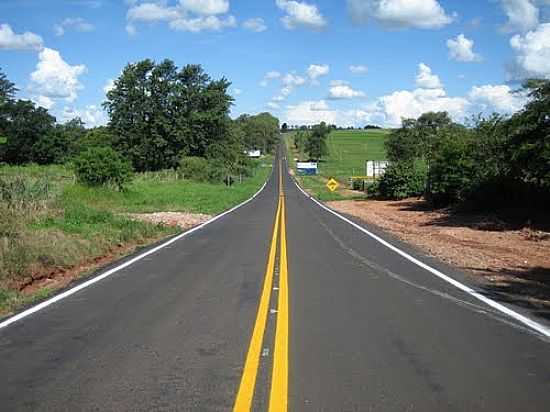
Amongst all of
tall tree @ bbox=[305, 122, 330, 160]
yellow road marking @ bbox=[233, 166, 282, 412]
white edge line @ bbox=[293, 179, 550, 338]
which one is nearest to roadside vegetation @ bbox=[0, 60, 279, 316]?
yellow road marking @ bbox=[233, 166, 282, 412]

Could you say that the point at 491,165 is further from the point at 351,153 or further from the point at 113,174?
the point at 351,153

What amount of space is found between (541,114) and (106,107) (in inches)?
3324

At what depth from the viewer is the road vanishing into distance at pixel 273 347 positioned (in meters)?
5.14

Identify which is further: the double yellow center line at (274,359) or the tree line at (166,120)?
the tree line at (166,120)

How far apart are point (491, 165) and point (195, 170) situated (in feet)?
176

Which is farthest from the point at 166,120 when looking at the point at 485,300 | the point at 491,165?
the point at 485,300

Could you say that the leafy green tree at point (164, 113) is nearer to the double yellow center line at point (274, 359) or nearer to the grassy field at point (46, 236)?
the grassy field at point (46, 236)

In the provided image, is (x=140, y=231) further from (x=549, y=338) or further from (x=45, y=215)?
(x=549, y=338)

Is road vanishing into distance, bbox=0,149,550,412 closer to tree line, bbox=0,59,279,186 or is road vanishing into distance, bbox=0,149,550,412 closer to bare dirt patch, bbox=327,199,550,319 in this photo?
bare dirt patch, bbox=327,199,550,319

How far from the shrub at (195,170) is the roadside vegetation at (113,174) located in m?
0.17

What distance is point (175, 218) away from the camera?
95.6 ft

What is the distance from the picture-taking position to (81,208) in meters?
22.5

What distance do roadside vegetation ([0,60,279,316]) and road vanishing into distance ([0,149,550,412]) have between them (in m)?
2.16

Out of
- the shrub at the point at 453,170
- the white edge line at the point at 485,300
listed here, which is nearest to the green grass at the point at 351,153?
the shrub at the point at 453,170
